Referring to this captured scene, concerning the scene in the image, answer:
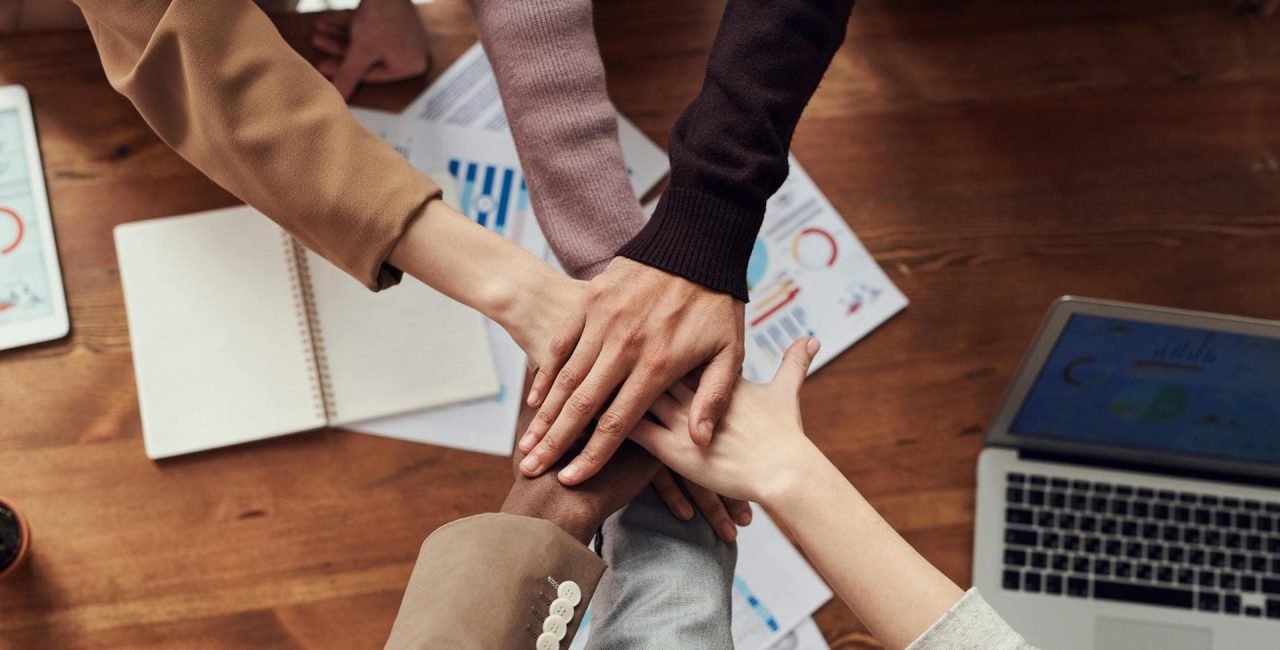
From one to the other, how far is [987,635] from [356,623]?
61cm

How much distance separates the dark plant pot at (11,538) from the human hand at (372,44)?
52cm

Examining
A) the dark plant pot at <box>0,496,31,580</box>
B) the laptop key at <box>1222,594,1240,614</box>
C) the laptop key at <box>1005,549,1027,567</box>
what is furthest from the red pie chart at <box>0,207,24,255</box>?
the laptop key at <box>1222,594,1240,614</box>

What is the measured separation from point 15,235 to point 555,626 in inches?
28.5

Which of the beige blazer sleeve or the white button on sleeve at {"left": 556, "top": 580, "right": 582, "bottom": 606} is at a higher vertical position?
the beige blazer sleeve

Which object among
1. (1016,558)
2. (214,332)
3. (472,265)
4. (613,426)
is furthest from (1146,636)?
(214,332)

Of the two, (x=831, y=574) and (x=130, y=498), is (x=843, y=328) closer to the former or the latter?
(x=831, y=574)

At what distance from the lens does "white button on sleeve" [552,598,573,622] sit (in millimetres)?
840

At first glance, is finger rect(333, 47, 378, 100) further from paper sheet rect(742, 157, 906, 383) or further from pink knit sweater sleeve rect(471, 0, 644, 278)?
paper sheet rect(742, 157, 906, 383)

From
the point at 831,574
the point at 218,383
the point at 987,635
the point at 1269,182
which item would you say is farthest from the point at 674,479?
the point at 1269,182

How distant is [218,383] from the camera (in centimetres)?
110

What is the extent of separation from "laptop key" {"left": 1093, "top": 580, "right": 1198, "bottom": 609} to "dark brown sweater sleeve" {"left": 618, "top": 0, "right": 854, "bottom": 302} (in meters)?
0.49

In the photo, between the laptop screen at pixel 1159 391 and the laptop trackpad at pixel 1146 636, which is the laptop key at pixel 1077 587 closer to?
the laptop trackpad at pixel 1146 636

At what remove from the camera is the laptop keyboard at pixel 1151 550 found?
1.06 meters

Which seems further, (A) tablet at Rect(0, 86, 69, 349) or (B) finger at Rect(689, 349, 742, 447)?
(A) tablet at Rect(0, 86, 69, 349)
